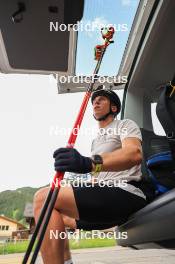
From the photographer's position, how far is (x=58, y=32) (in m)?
2.48

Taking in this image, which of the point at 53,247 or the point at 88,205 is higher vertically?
the point at 88,205

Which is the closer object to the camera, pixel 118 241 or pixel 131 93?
pixel 118 241

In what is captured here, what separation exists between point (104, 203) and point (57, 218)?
0.88ft

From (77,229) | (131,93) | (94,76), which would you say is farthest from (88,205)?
(131,93)

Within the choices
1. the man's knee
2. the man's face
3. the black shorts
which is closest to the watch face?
the black shorts

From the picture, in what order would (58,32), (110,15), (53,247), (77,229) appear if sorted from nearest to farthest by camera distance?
1. (53,247)
2. (77,229)
3. (58,32)
4. (110,15)

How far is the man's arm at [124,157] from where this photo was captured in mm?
1617

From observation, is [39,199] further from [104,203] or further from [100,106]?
[100,106]

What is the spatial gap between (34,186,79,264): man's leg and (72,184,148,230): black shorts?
38 mm

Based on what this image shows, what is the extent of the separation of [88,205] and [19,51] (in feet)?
5.43

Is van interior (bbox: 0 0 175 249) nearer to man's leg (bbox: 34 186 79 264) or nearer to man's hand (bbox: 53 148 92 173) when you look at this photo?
man's leg (bbox: 34 186 79 264)

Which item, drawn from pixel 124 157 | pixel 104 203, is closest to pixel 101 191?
pixel 104 203

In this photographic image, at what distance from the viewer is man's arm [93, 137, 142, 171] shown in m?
1.62

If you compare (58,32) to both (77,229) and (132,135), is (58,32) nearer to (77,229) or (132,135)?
(132,135)
